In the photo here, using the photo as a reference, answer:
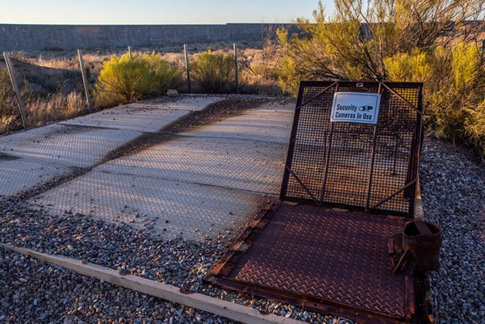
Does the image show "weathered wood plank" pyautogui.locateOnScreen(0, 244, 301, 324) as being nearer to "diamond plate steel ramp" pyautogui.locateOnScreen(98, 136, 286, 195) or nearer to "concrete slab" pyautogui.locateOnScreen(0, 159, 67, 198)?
"concrete slab" pyautogui.locateOnScreen(0, 159, 67, 198)

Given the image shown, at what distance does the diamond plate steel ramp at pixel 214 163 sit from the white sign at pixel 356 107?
129cm

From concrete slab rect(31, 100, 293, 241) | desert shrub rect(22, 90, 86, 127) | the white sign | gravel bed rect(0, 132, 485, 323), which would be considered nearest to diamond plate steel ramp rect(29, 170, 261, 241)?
concrete slab rect(31, 100, 293, 241)

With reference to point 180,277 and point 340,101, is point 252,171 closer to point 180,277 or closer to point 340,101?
point 340,101

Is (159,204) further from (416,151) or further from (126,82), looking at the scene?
(126,82)

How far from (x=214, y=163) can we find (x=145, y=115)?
14.5ft

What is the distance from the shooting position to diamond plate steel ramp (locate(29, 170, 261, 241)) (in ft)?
13.6

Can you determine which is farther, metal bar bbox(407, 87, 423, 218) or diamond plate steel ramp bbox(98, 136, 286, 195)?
diamond plate steel ramp bbox(98, 136, 286, 195)

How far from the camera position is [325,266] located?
3293mm

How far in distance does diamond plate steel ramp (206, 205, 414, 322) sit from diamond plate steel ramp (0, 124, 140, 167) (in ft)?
12.5

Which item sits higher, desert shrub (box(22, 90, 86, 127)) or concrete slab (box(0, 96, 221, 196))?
desert shrub (box(22, 90, 86, 127))

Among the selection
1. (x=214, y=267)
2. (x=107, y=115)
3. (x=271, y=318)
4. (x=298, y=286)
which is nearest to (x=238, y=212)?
(x=214, y=267)

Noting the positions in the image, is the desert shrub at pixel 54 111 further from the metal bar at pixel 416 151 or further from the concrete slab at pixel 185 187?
the metal bar at pixel 416 151

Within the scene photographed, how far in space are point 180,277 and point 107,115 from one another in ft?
25.0

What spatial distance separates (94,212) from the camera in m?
4.50
